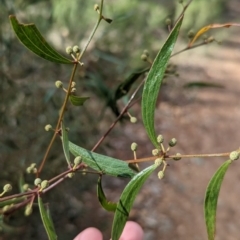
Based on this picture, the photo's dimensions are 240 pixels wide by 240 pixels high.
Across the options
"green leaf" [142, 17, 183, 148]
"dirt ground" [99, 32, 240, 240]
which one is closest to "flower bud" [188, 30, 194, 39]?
"green leaf" [142, 17, 183, 148]

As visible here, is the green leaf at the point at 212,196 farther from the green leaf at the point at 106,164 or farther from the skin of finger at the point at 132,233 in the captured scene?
the skin of finger at the point at 132,233

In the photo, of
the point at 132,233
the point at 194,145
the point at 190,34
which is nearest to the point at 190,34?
the point at 190,34

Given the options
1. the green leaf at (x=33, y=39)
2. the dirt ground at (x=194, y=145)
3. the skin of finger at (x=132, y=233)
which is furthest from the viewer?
the dirt ground at (x=194, y=145)

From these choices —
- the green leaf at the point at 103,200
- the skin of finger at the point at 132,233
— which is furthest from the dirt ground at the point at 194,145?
the green leaf at the point at 103,200

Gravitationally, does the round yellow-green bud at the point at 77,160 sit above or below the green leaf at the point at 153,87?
below

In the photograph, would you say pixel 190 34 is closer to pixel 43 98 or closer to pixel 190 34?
pixel 190 34

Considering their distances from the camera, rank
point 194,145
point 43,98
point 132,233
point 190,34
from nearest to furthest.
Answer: point 190,34 → point 132,233 → point 43,98 → point 194,145
